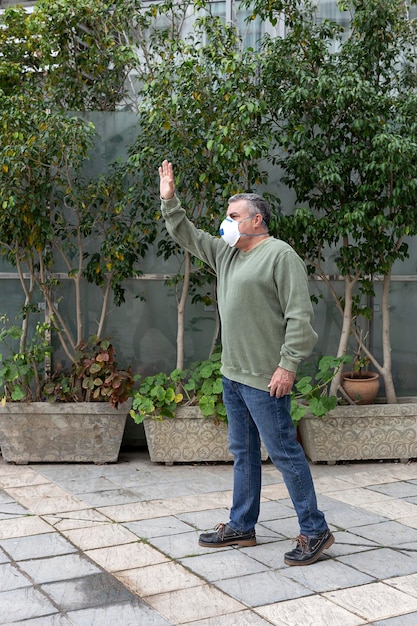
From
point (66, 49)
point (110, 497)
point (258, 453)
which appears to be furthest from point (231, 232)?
point (66, 49)

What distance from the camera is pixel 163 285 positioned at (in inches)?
275

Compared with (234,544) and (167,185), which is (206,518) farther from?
(167,185)

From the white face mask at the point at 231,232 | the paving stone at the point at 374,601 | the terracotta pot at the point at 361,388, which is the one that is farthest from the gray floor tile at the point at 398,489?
the white face mask at the point at 231,232

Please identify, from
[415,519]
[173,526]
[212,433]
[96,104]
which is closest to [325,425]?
[212,433]

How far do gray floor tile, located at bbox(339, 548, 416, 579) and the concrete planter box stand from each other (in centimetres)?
191

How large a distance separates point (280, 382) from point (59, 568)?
1460 mm

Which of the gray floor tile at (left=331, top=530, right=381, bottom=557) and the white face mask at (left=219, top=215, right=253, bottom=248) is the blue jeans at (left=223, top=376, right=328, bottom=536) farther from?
the white face mask at (left=219, top=215, right=253, bottom=248)

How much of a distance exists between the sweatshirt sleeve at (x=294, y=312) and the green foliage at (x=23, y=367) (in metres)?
2.78

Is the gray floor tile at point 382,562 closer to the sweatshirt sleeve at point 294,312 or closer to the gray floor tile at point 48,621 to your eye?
the sweatshirt sleeve at point 294,312

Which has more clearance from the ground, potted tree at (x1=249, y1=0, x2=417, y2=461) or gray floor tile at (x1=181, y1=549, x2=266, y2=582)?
potted tree at (x1=249, y1=0, x2=417, y2=461)

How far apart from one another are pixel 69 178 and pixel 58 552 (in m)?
2.93

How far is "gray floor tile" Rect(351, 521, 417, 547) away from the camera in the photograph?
4.64 m

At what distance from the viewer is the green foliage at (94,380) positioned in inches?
247

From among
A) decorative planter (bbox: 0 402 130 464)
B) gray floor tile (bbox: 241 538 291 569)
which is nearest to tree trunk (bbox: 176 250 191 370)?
decorative planter (bbox: 0 402 130 464)
